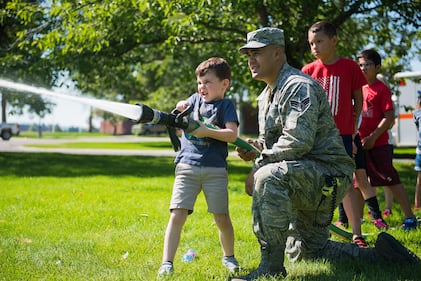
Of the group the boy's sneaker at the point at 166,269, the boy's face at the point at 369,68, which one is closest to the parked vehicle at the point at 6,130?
the boy's face at the point at 369,68

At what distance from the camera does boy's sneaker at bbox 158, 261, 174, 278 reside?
12.3 ft

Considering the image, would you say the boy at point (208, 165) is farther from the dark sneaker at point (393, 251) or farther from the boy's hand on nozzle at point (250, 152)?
the dark sneaker at point (393, 251)

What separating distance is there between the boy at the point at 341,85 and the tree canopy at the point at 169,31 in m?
4.97

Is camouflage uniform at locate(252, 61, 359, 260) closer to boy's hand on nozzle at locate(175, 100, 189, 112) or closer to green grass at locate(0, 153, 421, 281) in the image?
→ green grass at locate(0, 153, 421, 281)

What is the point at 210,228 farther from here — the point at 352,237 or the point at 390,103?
the point at 390,103

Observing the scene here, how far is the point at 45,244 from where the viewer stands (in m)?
4.84

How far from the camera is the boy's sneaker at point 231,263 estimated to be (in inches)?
157

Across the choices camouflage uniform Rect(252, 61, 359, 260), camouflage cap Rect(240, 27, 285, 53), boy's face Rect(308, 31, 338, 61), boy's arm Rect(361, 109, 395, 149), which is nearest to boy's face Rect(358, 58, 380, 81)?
boy's arm Rect(361, 109, 395, 149)

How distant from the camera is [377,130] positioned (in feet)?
18.4

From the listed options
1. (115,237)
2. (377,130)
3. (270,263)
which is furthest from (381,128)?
(115,237)

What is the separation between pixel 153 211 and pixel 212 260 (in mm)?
2428

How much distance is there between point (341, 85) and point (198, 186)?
168 centimetres

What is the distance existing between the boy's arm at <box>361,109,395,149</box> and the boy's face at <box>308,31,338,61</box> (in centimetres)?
116

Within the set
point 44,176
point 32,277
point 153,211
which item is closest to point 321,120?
point 32,277
